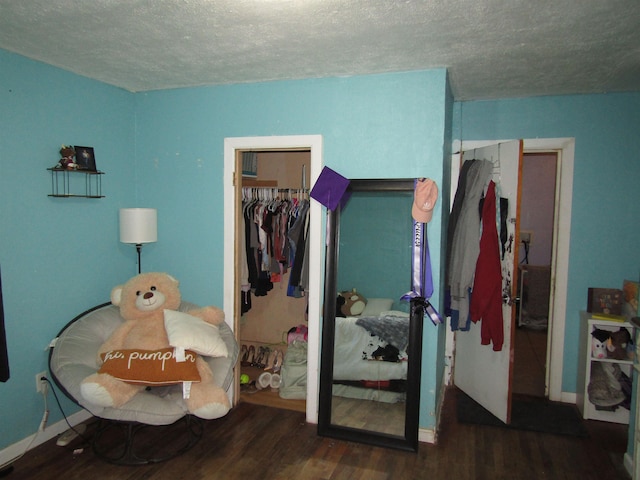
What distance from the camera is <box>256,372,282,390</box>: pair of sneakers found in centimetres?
368

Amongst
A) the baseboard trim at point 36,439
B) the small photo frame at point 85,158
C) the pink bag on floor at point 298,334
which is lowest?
the baseboard trim at point 36,439

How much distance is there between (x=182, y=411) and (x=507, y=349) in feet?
7.42

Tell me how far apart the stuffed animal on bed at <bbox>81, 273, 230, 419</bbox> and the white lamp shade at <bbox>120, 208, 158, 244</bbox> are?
12.4 inches

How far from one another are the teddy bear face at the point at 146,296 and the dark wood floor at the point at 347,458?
0.87 metres

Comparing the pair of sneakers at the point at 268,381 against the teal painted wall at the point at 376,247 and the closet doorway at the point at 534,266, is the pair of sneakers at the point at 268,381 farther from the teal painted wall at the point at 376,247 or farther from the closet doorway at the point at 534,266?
the closet doorway at the point at 534,266

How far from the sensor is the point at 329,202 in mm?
2898

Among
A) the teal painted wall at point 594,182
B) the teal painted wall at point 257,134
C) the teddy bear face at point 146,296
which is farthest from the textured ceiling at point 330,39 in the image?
the teddy bear face at point 146,296

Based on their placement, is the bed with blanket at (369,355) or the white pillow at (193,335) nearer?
the white pillow at (193,335)

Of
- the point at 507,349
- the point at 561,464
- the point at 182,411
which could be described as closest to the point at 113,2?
the point at 182,411

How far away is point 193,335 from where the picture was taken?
8.82 ft

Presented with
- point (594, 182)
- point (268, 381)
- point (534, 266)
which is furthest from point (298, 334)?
point (534, 266)

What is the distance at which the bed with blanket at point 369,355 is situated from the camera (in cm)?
295

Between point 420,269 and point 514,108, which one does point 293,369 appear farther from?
point 514,108

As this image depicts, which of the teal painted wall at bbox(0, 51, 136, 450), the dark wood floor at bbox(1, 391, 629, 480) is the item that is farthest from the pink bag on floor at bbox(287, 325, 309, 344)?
the teal painted wall at bbox(0, 51, 136, 450)
